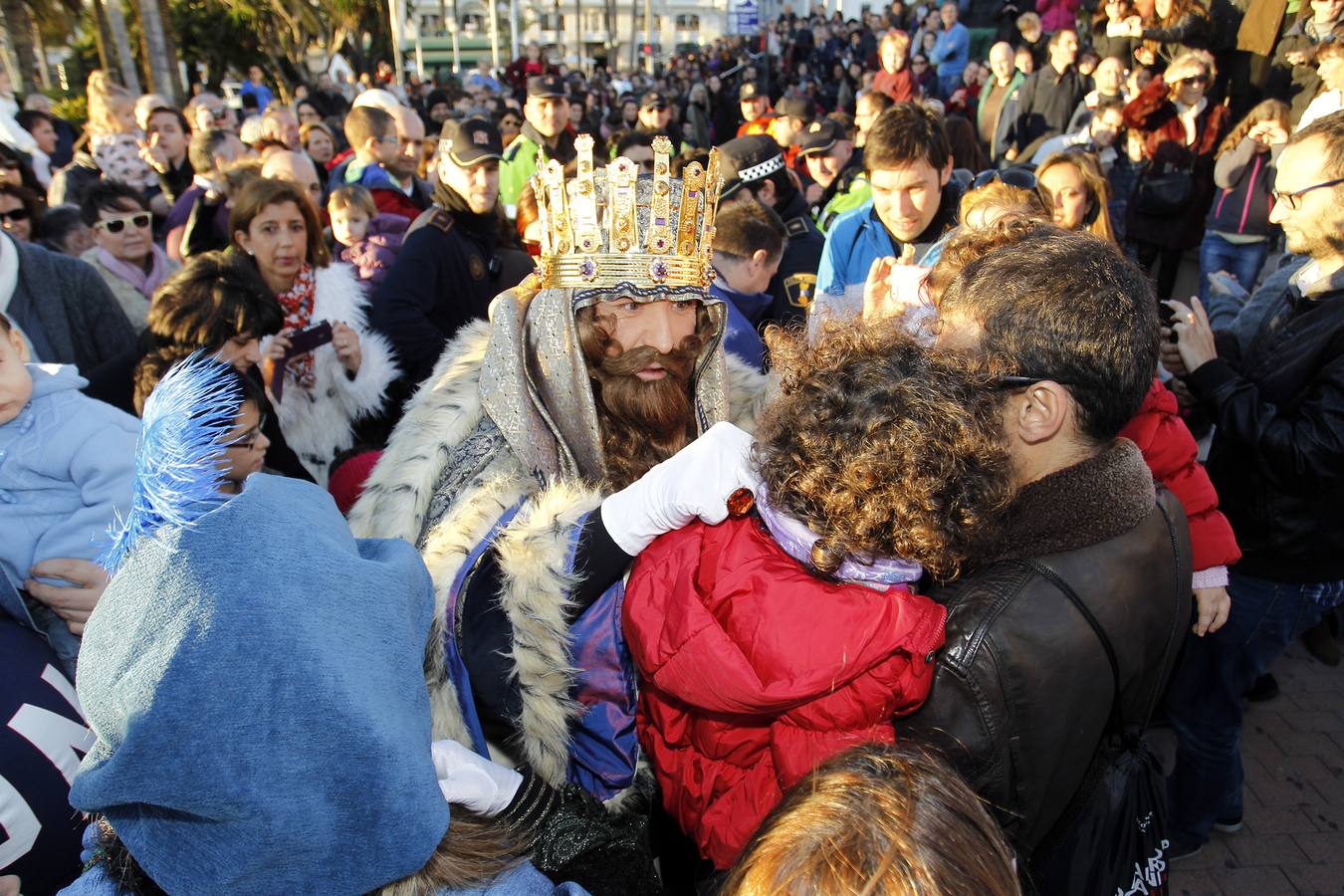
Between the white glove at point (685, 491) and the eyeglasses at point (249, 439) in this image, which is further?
the eyeglasses at point (249, 439)

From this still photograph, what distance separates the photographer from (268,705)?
3.40 feet

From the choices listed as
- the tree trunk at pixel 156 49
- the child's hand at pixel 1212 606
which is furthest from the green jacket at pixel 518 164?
the tree trunk at pixel 156 49

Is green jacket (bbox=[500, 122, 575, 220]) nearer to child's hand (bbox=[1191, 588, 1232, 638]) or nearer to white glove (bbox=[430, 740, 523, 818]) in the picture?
child's hand (bbox=[1191, 588, 1232, 638])

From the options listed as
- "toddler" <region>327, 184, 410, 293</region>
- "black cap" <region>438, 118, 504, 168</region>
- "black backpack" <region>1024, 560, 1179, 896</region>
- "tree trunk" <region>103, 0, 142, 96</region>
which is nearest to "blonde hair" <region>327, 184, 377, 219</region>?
"toddler" <region>327, 184, 410, 293</region>

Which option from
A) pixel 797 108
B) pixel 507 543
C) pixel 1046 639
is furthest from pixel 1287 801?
pixel 797 108

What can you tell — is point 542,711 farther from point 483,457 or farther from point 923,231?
point 923,231

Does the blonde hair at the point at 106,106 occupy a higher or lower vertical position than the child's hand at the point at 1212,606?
higher

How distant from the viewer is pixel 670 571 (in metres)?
1.55

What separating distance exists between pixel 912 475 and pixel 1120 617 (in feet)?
1.80

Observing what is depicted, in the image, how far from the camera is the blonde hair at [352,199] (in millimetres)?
5453

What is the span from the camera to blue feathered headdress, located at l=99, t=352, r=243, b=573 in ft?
3.78

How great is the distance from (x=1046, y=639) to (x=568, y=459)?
1.32 m

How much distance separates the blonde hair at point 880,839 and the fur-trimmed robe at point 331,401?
288 centimetres

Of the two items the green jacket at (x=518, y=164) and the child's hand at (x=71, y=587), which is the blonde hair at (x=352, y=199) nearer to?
the green jacket at (x=518, y=164)
